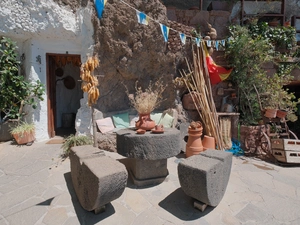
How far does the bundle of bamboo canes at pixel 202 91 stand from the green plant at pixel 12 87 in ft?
13.4

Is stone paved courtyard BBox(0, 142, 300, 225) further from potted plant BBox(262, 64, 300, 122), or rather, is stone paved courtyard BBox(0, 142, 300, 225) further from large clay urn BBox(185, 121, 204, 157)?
potted plant BBox(262, 64, 300, 122)

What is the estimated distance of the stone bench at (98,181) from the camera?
1.87 metres

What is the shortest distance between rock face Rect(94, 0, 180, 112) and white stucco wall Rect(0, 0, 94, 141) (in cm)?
43

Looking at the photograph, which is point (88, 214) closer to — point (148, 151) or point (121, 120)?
point (148, 151)

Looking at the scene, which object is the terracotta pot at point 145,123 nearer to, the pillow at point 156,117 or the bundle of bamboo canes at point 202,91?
the pillow at point 156,117

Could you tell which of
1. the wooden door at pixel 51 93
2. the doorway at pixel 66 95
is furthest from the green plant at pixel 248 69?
the wooden door at pixel 51 93

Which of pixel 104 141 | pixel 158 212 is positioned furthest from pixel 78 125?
pixel 158 212

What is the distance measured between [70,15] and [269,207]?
218 inches

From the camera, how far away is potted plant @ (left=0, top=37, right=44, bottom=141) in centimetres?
409

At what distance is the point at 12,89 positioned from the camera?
4.12m

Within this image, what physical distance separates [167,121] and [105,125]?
5.64 feet

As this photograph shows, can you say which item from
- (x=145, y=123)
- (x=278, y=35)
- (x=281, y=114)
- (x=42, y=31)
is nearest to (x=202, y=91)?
(x=281, y=114)

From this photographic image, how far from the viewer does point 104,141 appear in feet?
14.0

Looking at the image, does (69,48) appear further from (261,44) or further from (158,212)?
(261,44)
